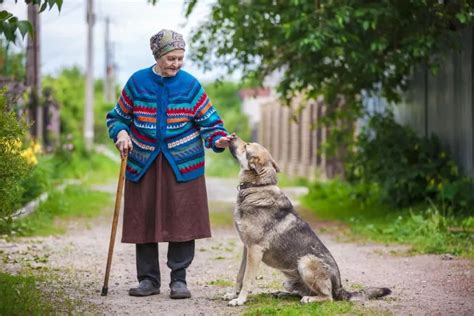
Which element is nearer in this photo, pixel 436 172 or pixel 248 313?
pixel 248 313

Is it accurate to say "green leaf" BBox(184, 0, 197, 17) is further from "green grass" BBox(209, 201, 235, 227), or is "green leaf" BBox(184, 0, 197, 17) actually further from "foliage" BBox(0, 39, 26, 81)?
"foliage" BBox(0, 39, 26, 81)

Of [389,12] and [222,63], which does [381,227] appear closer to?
[389,12]

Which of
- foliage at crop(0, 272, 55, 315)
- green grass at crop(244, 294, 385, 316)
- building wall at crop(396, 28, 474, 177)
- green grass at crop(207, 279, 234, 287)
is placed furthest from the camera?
building wall at crop(396, 28, 474, 177)

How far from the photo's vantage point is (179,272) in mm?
7355

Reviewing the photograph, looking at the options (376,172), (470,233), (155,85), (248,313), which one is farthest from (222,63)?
(248,313)

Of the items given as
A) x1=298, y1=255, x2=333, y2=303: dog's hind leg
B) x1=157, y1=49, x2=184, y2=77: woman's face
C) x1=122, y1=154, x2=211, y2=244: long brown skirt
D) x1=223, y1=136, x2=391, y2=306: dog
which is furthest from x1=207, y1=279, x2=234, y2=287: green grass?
x1=157, y1=49, x2=184, y2=77: woman's face

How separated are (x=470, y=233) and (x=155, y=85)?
5.36 meters

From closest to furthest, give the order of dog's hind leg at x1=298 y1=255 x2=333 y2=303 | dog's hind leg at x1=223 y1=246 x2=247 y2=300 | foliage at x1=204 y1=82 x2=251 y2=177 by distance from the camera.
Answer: dog's hind leg at x1=298 y1=255 x2=333 y2=303 → dog's hind leg at x1=223 y1=246 x2=247 y2=300 → foliage at x1=204 y1=82 x2=251 y2=177

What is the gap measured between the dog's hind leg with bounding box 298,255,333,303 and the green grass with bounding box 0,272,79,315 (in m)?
1.70

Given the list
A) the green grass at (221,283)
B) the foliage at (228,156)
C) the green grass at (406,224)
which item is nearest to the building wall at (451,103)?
the green grass at (406,224)

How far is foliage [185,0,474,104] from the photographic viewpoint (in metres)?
12.1

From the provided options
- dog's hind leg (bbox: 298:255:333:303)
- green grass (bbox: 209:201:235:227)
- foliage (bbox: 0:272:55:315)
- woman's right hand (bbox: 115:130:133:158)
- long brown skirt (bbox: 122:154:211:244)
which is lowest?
green grass (bbox: 209:201:235:227)

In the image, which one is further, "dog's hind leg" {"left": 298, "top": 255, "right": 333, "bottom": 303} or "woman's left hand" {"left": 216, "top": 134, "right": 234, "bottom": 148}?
"woman's left hand" {"left": 216, "top": 134, "right": 234, "bottom": 148}

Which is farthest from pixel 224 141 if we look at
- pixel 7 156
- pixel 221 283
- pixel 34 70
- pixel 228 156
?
pixel 228 156
